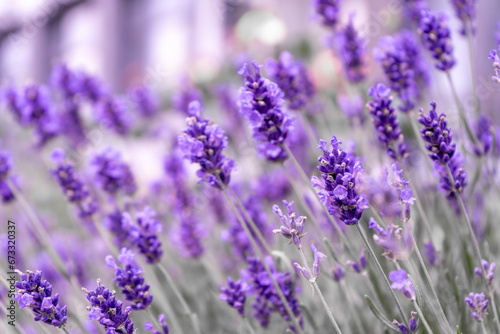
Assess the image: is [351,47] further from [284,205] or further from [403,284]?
[403,284]

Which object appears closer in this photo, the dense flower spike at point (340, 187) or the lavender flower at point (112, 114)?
the dense flower spike at point (340, 187)

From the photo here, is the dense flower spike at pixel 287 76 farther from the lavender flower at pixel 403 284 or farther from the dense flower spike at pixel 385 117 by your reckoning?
the lavender flower at pixel 403 284

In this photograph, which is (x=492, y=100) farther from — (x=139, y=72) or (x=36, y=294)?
(x=139, y=72)

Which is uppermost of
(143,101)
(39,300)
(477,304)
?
(143,101)

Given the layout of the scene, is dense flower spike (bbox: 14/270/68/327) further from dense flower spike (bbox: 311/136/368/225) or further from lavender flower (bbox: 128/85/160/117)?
lavender flower (bbox: 128/85/160/117)

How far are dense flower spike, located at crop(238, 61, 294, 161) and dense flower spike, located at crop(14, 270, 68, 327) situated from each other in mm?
527

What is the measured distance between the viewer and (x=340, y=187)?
891 mm

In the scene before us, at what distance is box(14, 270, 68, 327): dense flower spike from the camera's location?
955 millimetres

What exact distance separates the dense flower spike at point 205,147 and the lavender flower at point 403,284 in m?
0.43

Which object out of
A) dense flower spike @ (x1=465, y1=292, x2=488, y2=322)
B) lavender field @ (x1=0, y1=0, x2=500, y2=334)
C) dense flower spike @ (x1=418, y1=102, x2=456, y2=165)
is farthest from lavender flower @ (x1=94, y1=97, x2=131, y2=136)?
dense flower spike @ (x1=465, y1=292, x2=488, y2=322)

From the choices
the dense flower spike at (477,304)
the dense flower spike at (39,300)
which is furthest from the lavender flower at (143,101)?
the dense flower spike at (477,304)

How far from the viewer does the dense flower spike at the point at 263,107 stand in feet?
3.52

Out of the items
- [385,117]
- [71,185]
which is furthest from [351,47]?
[71,185]

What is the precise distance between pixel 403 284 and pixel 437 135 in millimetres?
300
